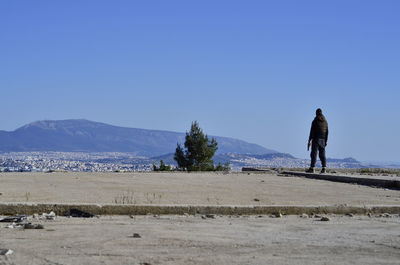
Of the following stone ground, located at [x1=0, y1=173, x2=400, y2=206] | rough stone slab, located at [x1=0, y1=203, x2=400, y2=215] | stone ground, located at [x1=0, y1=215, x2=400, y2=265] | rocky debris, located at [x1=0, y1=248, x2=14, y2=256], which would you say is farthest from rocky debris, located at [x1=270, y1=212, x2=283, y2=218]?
rocky debris, located at [x1=0, y1=248, x2=14, y2=256]

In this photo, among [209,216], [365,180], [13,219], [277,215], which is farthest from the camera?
[365,180]

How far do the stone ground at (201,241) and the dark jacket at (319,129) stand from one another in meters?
13.9

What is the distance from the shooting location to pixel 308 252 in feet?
26.6

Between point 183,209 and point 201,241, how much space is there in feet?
10.6

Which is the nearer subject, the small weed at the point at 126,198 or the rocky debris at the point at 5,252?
the rocky debris at the point at 5,252

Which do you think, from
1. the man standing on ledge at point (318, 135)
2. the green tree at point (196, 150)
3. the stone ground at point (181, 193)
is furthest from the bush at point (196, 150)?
the stone ground at point (181, 193)

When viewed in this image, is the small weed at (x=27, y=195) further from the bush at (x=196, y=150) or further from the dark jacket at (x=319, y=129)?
the bush at (x=196, y=150)

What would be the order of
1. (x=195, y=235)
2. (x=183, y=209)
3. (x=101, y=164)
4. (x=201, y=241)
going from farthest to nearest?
1. (x=101, y=164)
2. (x=183, y=209)
3. (x=195, y=235)
4. (x=201, y=241)

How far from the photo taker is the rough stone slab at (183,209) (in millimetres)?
11492

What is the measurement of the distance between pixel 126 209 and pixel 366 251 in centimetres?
450

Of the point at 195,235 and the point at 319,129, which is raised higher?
the point at 319,129

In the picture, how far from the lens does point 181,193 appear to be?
48.3ft

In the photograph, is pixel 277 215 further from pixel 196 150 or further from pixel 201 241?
pixel 196 150

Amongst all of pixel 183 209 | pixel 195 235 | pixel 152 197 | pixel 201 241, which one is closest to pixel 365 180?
pixel 152 197
